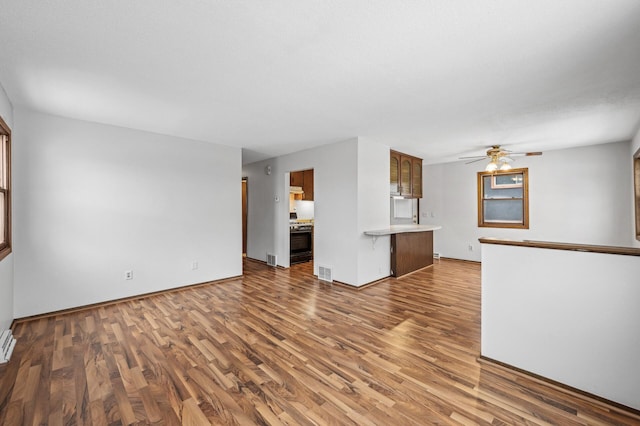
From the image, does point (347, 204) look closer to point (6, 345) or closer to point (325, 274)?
point (325, 274)

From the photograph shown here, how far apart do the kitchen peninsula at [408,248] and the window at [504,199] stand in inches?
58.9

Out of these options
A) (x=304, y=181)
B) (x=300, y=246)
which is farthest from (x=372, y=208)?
(x=304, y=181)

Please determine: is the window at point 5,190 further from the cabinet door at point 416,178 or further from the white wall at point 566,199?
the white wall at point 566,199

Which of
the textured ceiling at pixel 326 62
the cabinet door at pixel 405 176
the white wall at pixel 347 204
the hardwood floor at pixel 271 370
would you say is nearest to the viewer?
the textured ceiling at pixel 326 62

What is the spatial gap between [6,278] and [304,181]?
17.5ft

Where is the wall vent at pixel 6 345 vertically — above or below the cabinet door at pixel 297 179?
below

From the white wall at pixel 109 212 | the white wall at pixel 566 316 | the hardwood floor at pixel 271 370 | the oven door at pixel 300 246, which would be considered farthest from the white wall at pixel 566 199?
the white wall at pixel 109 212

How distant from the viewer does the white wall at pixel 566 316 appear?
174 centimetres

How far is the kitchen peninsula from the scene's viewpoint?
195 inches

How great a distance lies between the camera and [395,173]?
534cm

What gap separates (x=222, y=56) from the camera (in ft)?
6.51

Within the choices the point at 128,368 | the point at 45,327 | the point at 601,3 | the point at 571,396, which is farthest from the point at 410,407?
the point at 45,327

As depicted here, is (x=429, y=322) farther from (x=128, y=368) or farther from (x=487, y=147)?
(x=487, y=147)

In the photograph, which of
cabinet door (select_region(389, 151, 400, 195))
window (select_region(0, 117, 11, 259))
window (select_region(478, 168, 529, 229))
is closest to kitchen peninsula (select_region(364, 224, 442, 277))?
cabinet door (select_region(389, 151, 400, 195))
